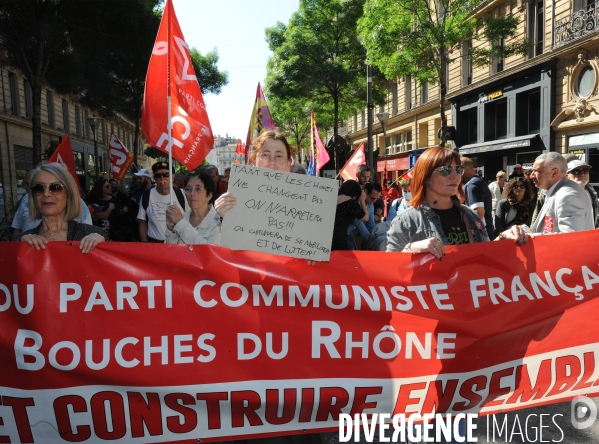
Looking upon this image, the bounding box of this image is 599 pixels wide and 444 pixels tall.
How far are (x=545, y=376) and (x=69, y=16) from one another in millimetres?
14862

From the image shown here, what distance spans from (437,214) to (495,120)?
24.4 meters

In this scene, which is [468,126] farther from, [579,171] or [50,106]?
[50,106]

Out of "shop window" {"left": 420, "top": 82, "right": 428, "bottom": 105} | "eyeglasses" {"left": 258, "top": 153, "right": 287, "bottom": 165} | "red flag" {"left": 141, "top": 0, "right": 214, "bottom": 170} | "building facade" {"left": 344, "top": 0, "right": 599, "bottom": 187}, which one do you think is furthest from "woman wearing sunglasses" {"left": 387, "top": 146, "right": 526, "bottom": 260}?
"shop window" {"left": 420, "top": 82, "right": 428, "bottom": 105}

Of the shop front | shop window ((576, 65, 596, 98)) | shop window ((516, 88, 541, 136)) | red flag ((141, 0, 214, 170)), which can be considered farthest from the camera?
the shop front

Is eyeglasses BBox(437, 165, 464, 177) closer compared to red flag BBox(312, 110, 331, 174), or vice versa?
eyeglasses BBox(437, 165, 464, 177)

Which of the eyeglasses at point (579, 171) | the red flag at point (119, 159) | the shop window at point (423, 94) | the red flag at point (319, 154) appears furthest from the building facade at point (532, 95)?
the eyeglasses at point (579, 171)

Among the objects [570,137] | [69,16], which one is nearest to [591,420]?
[69,16]

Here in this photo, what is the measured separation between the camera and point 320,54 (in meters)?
28.4

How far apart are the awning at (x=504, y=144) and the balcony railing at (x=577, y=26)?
3.73 m

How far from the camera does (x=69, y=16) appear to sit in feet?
45.0

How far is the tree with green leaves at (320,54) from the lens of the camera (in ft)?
90.5

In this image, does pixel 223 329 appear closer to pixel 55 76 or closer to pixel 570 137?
pixel 55 76

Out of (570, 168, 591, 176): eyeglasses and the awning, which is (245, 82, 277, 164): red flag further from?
the awning

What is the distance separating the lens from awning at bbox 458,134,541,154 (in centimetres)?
2088
